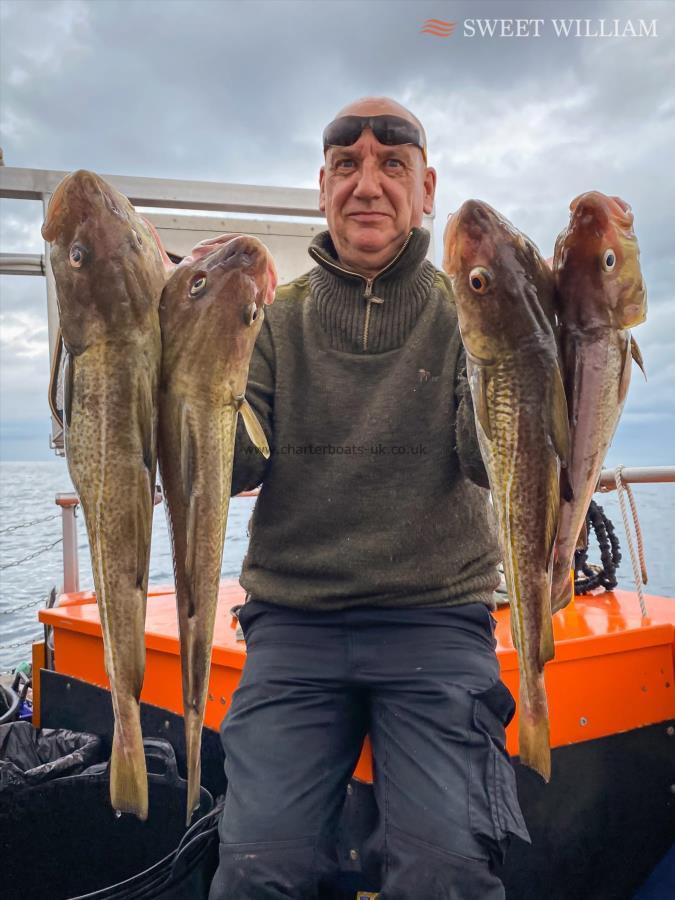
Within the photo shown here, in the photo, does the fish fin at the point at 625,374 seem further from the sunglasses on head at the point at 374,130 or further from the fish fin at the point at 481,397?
the sunglasses on head at the point at 374,130

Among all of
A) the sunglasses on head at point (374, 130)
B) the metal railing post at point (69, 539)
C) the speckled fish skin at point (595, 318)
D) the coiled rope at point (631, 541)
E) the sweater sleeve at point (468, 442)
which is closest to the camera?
the speckled fish skin at point (595, 318)

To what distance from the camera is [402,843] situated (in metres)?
1.89

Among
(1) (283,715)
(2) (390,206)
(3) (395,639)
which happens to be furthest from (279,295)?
(1) (283,715)

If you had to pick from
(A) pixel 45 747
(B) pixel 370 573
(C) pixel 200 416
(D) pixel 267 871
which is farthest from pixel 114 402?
(A) pixel 45 747

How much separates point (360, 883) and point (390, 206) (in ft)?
7.89

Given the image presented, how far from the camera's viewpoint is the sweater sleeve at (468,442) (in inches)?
84.0

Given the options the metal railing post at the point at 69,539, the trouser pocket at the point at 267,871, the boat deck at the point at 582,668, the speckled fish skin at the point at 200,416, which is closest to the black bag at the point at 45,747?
the boat deck at the point at 582,668

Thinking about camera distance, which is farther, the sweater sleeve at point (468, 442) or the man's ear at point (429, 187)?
the man's ear at point (429, 187)

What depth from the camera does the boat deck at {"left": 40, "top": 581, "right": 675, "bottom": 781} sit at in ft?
9.39

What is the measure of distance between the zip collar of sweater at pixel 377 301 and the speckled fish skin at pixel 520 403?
3.07ft

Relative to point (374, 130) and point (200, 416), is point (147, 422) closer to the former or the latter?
point (200, 416)

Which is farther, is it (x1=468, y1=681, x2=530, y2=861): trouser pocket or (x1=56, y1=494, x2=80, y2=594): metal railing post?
(x1=56, y1=494, x2=80, y2=594): metal railing post

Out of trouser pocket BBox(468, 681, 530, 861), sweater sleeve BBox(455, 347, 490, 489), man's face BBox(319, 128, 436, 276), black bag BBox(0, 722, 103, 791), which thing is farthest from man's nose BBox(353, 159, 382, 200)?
black bag BBox(0, 722, 103, 791)

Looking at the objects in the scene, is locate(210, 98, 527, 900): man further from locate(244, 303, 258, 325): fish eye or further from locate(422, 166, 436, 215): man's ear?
locate(244, 303, 258, 325): fish eye
